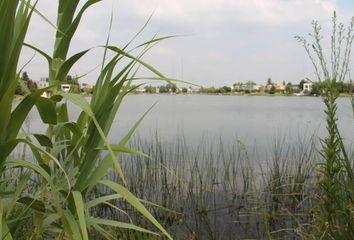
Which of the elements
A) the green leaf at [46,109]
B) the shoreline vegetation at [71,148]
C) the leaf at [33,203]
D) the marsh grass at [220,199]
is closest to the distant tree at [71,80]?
the shoreline vegetation at [71,148]

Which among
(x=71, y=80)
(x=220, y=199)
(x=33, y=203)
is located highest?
(x=71, y=80)

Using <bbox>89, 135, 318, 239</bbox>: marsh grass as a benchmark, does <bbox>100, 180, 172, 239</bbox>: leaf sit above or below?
above

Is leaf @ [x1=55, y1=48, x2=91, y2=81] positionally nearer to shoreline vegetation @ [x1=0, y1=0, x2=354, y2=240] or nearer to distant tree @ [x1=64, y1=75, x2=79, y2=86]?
shoreline vegetation @ [x1=0, y1=0, x2=354, y2=240]

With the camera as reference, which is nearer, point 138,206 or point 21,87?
point 138,206

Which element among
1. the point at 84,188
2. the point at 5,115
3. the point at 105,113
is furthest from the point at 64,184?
the point at 5,115

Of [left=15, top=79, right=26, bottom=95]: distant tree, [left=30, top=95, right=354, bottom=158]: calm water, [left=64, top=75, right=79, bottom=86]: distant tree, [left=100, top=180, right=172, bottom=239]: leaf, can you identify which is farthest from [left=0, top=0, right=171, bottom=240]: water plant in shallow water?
[left=30, top=95, right=354, bottom=158]: calm water

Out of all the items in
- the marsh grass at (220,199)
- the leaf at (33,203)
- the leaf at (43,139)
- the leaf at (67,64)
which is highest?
the leaf at (67,64)

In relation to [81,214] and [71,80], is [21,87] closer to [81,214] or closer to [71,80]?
[71,80]

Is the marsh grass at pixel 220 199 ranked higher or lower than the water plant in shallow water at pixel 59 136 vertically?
lower

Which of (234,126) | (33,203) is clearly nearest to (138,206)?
(33,203)

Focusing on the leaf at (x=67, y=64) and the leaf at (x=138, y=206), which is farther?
the leaf at (x=67, y=64)

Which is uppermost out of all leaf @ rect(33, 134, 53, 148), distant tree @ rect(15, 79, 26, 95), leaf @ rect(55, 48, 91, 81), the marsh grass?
leaf @ rect(55, 48, 91, 81)

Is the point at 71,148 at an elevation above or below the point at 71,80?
below

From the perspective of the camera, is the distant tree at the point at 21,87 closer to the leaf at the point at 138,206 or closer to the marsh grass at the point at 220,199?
the leaf at the point at 138,206
